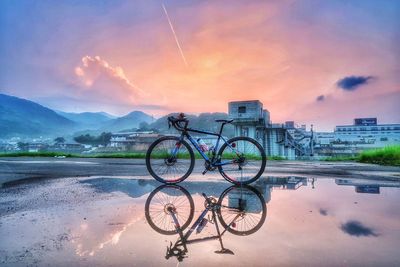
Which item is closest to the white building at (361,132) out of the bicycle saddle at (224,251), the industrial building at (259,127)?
the industrial building at (259,127)

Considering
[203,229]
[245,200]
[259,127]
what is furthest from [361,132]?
[203,229]

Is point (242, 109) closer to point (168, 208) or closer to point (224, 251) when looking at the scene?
point (168, 208)

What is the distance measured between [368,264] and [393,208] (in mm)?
2016

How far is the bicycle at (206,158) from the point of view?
5133 millimetres

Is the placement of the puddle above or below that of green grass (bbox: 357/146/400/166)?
below

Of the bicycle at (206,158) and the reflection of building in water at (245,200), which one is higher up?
the bicycle at (206,158)

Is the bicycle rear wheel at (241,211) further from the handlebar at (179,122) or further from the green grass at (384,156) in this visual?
the green grass at (384,156)

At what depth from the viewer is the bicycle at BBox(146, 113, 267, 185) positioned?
16.8 feet

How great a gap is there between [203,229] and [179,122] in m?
3.15

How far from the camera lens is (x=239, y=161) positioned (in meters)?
5.13

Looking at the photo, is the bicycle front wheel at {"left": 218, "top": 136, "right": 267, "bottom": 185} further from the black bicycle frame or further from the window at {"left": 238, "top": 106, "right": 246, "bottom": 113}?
the window at {"left": 238, "top": 106, "right": 246, "bottom": 113}

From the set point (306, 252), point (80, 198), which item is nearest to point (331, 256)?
point (306, 252)

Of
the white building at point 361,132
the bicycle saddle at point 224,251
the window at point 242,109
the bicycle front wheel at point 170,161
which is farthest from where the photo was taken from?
the white building at point 361,132

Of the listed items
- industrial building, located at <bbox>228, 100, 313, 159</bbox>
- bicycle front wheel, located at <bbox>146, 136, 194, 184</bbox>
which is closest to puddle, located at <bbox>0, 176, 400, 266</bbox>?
bicycle front wheel, located at <bbox>146, 136, 194, 184</bbox>
